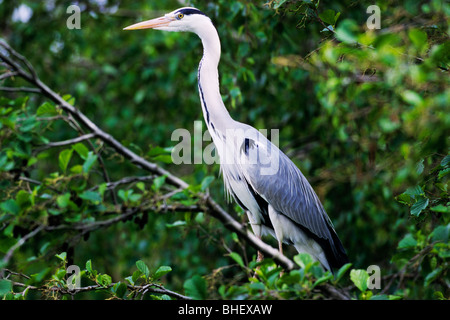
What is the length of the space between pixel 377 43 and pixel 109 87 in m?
5.14

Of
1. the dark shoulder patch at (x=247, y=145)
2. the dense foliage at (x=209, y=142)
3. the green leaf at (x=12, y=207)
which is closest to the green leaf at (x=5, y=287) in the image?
the dense foliage at (x=209, y=142)

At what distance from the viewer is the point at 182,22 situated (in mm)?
3047

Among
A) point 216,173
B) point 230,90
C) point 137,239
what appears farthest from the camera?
point 137,239

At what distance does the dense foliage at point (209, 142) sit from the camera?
1654 millimetres

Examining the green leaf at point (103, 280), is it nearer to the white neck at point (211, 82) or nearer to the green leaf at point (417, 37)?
the white neck at point (211, 82)

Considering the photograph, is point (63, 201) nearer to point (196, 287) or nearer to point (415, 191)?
point (196, 287)

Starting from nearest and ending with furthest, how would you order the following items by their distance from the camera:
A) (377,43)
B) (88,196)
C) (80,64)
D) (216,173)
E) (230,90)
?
(377,43), (88,196), (230,90), (216,173), (80,64)

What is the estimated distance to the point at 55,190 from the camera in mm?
2662

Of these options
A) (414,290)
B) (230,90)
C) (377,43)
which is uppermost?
(230,90)

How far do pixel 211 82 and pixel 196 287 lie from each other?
4.56 feet

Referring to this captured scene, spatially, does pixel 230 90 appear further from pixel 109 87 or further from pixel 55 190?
pixel 109 87

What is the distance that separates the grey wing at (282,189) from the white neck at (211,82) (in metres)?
0.21

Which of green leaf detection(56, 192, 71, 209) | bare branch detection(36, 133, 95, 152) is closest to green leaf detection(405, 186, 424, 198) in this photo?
green leaf detection(56, 192, 71, 209)
